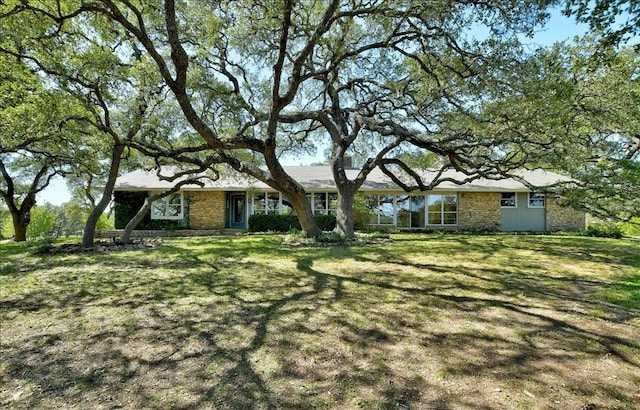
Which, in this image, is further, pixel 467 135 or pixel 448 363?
pixel 467 135

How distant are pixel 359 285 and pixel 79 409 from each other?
4.33 m

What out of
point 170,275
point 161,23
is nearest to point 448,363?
point 170,275

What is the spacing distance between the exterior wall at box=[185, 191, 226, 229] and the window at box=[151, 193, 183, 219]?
71cm

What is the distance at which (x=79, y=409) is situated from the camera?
2768 millimetres

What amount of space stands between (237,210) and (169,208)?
365cm

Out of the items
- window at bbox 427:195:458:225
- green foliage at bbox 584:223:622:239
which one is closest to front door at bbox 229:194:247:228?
window at bbox 427:195:458:225

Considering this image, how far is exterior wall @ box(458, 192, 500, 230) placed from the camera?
20.4m

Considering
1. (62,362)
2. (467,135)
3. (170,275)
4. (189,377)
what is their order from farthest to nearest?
(467,135)
(170,275)
(62,362)
(189,377)

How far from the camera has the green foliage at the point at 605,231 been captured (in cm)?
1623

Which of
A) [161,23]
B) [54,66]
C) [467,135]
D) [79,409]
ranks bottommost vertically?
[79,409]

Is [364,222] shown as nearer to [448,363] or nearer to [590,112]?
[590,112]

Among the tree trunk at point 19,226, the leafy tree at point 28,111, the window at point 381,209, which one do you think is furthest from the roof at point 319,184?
the leafy tree at point 28,111

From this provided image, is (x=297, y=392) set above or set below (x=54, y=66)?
below

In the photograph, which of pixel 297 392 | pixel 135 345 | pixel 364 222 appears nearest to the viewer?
pixel 297 392
